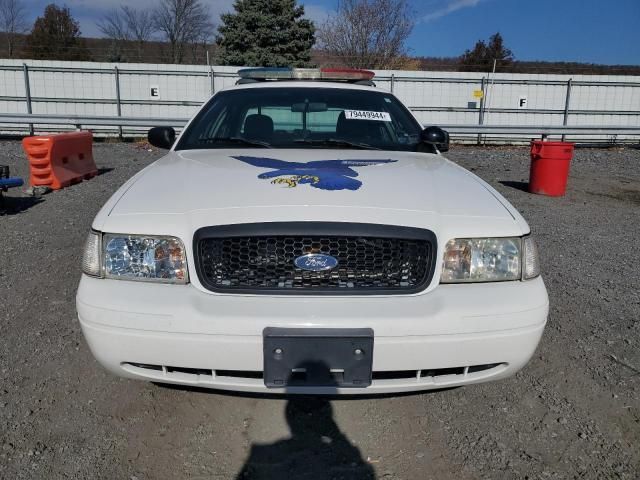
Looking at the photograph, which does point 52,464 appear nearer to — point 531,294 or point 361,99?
point 531,294

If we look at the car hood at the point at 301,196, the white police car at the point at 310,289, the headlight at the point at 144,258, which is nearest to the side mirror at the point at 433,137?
the car hood at the point at 301,196

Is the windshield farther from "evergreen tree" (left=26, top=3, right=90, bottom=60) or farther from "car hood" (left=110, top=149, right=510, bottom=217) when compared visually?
"evergreen tree" (left=26, top=3, right=90, bottom=60)

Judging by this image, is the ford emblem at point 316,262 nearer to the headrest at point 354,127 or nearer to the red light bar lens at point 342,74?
the headrest at point 354,127

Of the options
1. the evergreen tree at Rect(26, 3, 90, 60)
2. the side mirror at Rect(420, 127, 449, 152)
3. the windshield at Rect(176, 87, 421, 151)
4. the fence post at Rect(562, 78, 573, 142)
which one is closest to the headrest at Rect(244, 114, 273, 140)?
the windshield at Rect(176, 87, 421, 151)

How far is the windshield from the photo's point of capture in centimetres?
349

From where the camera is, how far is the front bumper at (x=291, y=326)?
2008 millimetres

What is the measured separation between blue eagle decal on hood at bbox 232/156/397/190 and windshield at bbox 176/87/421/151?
1.55 feet

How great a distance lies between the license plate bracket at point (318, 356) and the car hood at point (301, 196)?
45 centimetres

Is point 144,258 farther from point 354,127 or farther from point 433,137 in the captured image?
point 433,137

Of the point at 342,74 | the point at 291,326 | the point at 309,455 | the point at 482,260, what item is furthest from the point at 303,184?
the point at 342,74

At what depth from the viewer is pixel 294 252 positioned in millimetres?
2143

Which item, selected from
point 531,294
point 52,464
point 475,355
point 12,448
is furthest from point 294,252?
point 12,448

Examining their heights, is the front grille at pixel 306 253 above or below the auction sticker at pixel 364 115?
below

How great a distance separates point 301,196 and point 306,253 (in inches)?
11.3
